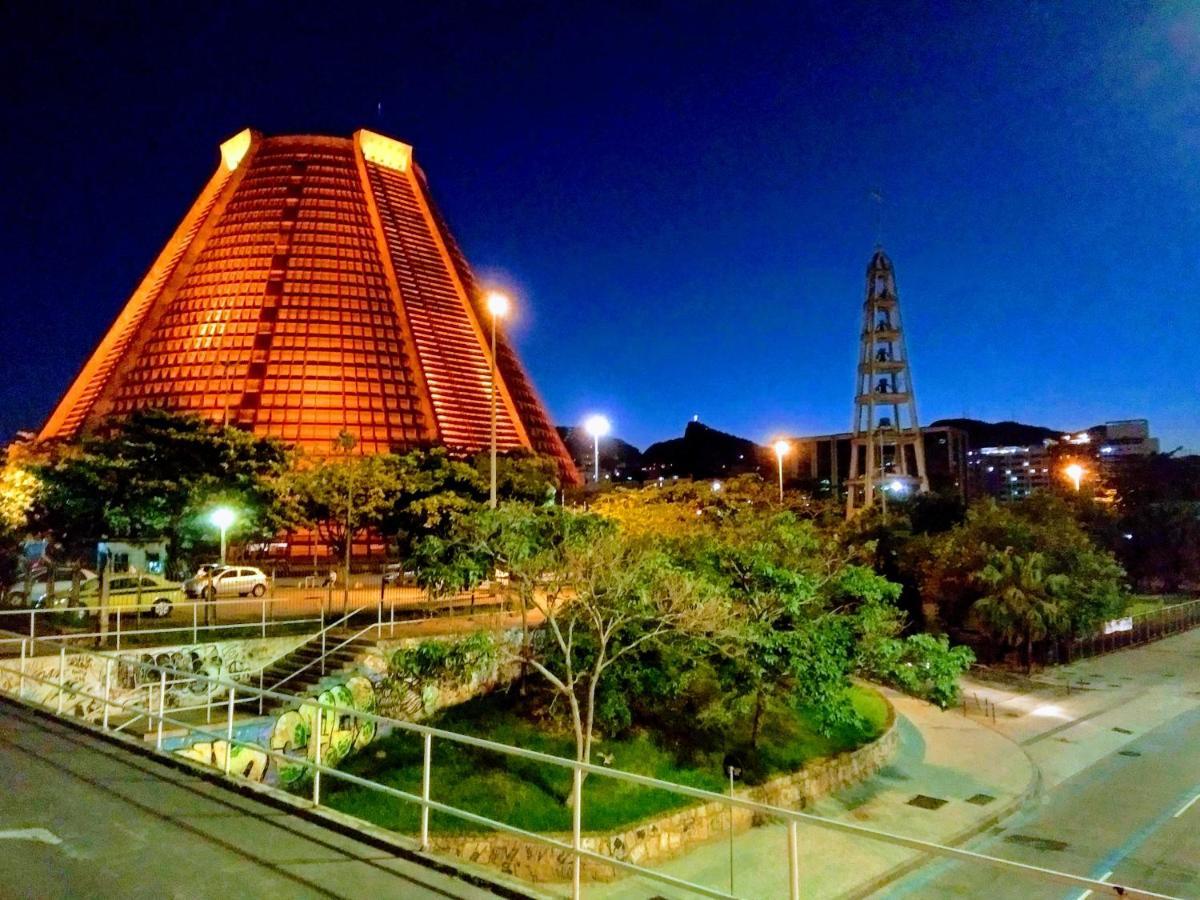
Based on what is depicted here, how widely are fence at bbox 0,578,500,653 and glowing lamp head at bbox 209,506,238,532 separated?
2.21m

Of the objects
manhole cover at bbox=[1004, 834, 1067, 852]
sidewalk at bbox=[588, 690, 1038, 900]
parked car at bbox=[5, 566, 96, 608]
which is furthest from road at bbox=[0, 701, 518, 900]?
parked car at bbox=[5, 566, 96, 608]

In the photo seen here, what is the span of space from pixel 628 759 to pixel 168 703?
31.4 feet

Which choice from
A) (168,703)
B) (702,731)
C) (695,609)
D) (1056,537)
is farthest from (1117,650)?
(168,703)

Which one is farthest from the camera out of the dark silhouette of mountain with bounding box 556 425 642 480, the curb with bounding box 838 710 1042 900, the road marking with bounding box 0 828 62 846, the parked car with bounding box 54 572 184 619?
the dark silhouette of mountain with bounding box 556 425 642 480

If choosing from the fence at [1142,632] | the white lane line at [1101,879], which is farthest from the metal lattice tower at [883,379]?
the white lane line at [1101,879]

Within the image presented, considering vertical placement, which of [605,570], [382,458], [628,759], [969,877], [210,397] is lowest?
[969,877]

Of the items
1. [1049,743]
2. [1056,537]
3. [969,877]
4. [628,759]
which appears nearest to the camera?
[969,877]

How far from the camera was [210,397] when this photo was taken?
45.8 m

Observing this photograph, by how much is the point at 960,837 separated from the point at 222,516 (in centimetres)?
2004

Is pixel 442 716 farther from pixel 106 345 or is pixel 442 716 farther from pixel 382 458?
pixel 106 345

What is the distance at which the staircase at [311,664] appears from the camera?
59.3 feet

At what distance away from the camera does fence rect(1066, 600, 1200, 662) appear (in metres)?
38.0

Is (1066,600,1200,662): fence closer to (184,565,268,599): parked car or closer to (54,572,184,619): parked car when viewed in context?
(184,565,268,599): parked car

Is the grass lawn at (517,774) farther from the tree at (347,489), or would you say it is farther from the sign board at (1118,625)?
the sign board at (1118,625)
